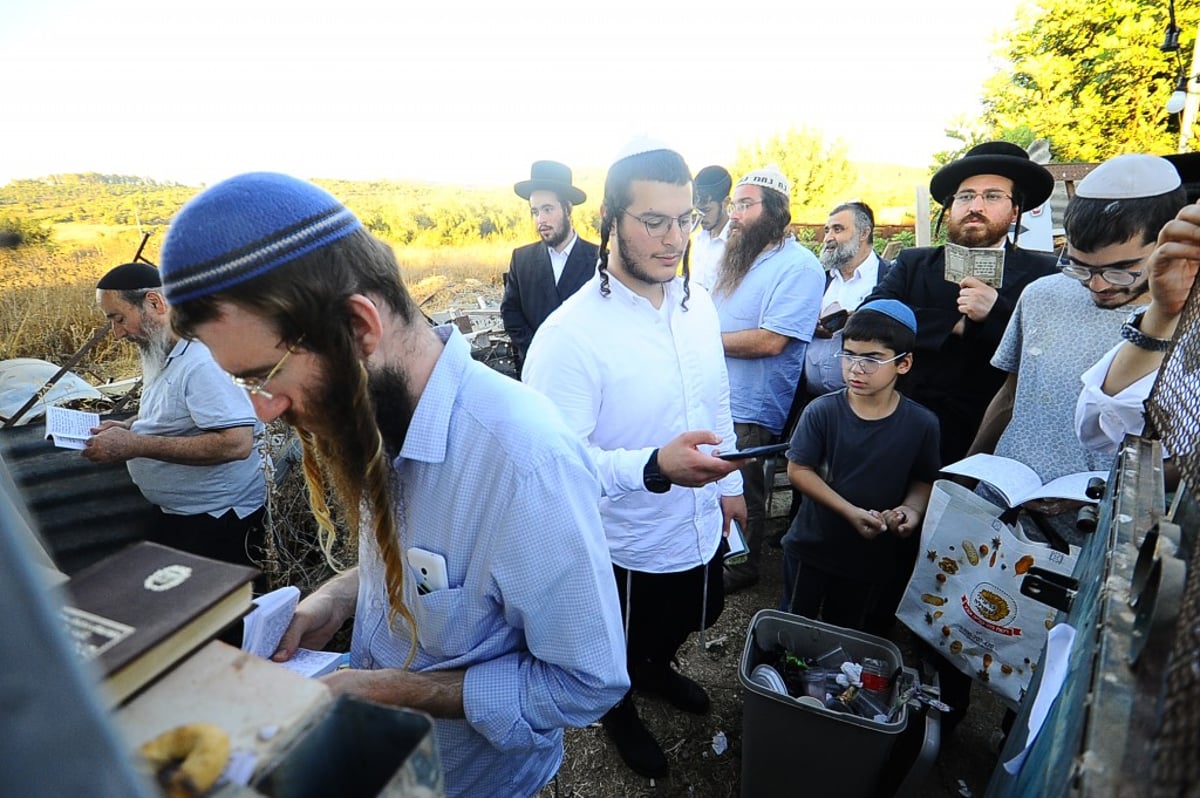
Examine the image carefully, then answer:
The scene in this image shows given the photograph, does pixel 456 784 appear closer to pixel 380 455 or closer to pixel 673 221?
pixel 380 455

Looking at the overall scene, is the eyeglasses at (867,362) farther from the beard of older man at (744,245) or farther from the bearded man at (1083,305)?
the beard of older man at (744,245)

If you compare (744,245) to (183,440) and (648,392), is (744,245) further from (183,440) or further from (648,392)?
(183,440)

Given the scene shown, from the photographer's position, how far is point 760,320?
379 cm

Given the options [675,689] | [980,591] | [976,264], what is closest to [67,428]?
[675,689]

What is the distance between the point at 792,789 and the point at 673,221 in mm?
2330

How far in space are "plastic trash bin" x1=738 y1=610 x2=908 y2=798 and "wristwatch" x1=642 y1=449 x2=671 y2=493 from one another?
0.80m

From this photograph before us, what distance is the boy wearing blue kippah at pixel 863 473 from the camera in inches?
105

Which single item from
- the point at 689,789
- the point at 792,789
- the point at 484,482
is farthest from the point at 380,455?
the point at 689,789

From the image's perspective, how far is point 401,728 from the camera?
0.50 meters

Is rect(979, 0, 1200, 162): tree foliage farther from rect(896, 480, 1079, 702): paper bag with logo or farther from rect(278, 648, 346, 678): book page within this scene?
rect(278, 648, 346, 678): book page

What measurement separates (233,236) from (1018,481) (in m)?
2.46

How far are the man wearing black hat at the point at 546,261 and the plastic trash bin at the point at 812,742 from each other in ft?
12.2

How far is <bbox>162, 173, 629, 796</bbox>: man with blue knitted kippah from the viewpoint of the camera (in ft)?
3.53

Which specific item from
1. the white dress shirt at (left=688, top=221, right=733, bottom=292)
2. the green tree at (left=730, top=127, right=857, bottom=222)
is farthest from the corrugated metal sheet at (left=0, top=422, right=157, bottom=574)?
the green tree at (left=730, top=127, right=857, bottom=222)
